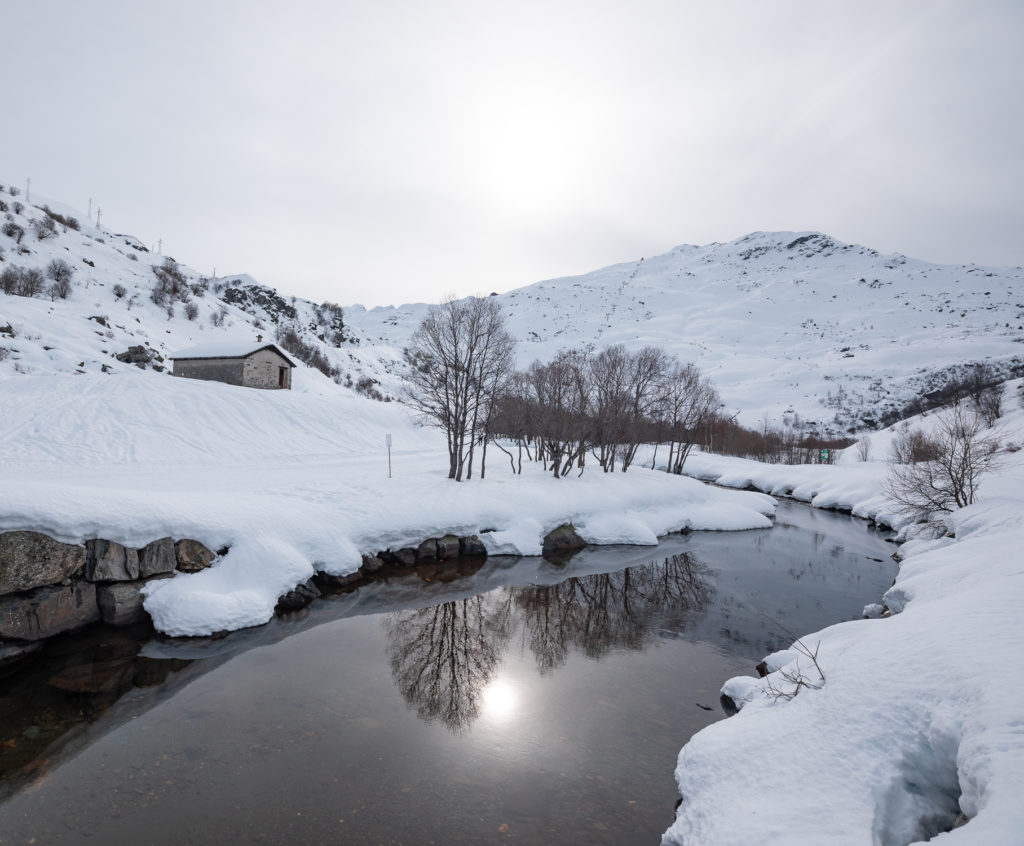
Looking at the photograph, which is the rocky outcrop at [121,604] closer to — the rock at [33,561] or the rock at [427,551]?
the rock at [33,561]

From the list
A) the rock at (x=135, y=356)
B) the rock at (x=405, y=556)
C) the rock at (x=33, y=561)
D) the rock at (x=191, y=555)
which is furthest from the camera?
the rock at (x=135, y=356)

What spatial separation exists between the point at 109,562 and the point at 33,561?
1.21 metres

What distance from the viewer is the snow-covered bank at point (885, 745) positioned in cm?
413

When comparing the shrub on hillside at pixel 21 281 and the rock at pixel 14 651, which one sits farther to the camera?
the shrub on hillside at pixel 21 281

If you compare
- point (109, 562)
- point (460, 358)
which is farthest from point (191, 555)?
point (460, 358)

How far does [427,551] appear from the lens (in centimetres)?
1619

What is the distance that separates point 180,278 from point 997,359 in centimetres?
12299

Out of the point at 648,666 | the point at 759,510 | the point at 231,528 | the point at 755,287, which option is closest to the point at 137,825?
the point at 231,528

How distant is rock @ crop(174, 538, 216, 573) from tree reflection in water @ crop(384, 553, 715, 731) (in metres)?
4.49

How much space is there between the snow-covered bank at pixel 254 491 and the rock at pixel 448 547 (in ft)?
1.37

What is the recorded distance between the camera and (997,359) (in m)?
80.9

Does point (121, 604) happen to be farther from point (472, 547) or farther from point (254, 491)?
point (472, 547)

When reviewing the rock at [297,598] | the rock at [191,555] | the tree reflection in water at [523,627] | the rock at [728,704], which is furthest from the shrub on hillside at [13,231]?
the rock at [728,704]

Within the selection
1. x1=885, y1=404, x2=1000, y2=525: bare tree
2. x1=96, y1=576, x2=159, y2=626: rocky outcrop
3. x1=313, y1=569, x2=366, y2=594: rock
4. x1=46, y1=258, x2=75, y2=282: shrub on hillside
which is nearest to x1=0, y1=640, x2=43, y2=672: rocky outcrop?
x1=96, y1=576, x2=159, y2=626: rocky outcrop
